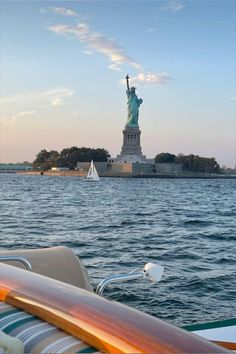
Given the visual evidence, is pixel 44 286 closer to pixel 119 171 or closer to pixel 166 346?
pixel 166 346

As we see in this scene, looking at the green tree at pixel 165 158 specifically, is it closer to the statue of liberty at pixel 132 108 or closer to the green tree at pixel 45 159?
the statue of liberty at pixel 132 108

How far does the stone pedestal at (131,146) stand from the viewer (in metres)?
86.6

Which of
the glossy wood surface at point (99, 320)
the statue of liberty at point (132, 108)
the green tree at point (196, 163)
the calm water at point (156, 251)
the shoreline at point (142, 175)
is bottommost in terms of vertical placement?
the calm water at point (156, 251)

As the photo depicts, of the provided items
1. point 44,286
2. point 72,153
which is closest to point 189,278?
point 44,286

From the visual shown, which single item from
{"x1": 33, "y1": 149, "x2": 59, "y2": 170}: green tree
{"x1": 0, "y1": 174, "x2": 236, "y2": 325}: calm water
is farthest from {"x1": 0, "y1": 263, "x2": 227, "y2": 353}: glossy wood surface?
{"x1": 33, "y1": 149, "x2": 59, "y2": 170}: green tree

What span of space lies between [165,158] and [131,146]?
1669 centimetres

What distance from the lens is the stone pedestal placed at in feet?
284

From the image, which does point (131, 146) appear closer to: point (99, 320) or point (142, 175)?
point (142, 175)

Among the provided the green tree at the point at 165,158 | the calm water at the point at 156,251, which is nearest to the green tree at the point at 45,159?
the green tree at the point at 165,158

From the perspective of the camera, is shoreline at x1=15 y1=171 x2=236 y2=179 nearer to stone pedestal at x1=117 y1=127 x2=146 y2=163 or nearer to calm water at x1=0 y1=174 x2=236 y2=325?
stone pedestal at x1=117 y1=127 x2=146 y2=163

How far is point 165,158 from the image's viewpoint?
10269 centimetres

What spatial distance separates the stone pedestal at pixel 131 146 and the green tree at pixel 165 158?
1263cm

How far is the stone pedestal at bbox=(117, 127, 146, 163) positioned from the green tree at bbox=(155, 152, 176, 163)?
12.6 metres

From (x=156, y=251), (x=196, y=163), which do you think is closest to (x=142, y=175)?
(x=196, y=163)
